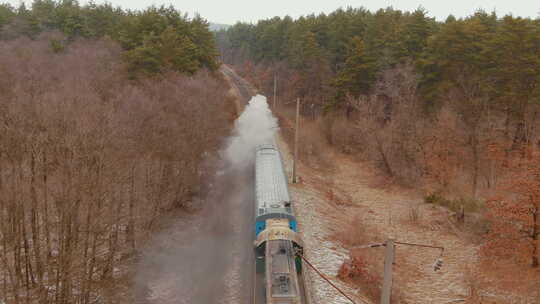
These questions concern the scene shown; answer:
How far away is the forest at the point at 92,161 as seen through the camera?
55.1 ft

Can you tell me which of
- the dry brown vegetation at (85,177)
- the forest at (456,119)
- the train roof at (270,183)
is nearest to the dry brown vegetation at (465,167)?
the forest at (456,119)

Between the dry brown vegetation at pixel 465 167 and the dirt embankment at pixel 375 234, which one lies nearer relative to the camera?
the dry brown vegetation at pixel 465 167

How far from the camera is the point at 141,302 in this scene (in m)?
20.1

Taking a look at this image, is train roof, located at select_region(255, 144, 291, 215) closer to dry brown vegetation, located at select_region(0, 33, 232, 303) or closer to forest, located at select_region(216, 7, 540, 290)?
dry brown vegetation, located at select_region(0, 33, 232, 303)

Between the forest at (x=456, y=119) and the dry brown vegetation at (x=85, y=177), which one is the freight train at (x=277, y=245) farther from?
the forest at (x=456, y=119)

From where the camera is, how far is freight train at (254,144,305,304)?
16812mm

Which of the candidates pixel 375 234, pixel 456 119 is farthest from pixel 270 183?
pixel 456 119

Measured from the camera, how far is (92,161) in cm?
1720

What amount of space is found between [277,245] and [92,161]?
8.22m

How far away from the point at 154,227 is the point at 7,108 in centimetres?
1115

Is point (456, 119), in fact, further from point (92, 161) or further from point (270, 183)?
point (92, 161)

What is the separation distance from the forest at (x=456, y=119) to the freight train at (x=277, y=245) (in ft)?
28.5

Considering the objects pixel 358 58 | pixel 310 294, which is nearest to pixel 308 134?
pixel 358 58

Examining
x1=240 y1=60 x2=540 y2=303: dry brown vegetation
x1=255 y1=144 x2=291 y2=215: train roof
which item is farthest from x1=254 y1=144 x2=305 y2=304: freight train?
x1=240 y1=60 x2=540 y2=303: dry brown vegetation
